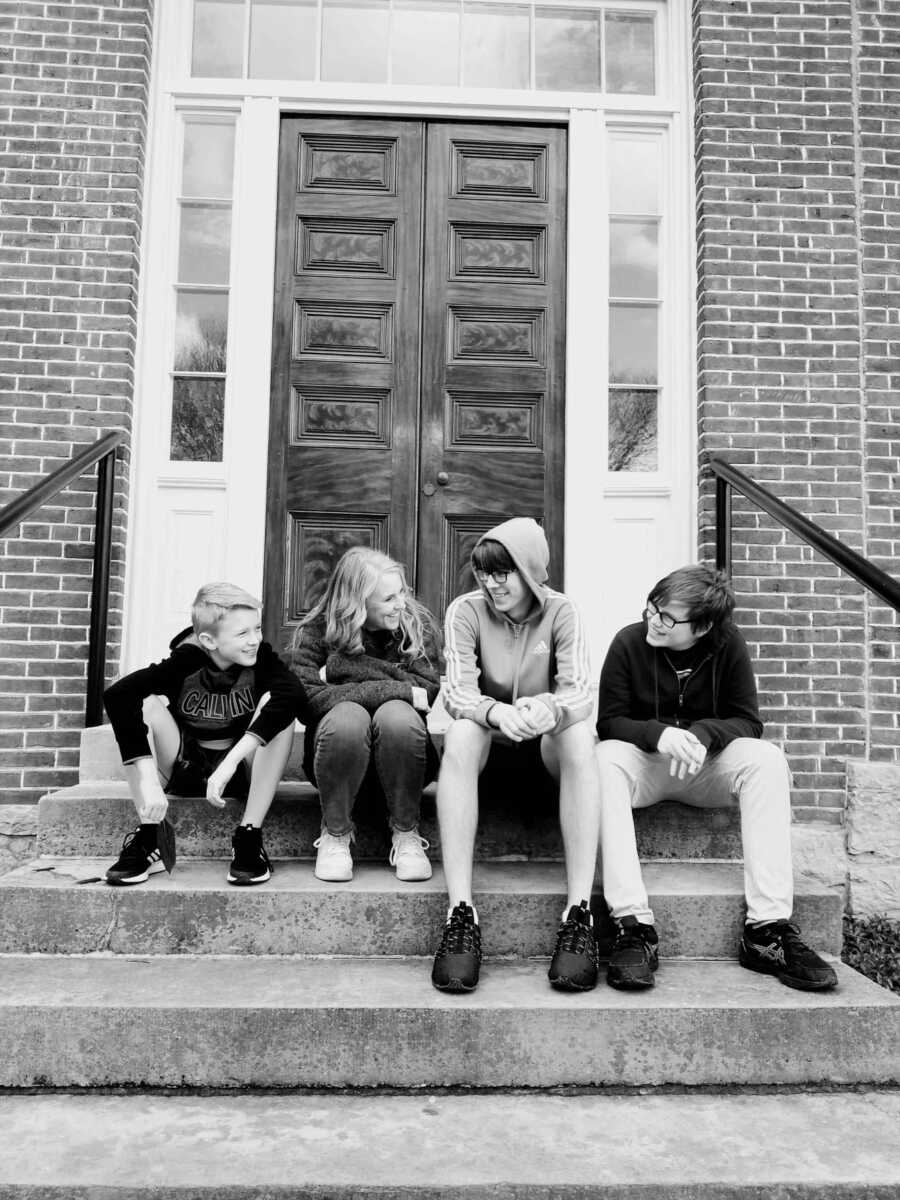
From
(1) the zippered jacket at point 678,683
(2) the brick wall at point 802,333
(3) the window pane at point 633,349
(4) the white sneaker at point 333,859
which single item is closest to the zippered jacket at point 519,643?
(1) the zippered jacket at point 678,683

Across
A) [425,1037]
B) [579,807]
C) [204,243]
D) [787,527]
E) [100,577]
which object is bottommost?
[425,1037]

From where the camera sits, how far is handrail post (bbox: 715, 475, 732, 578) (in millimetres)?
3984

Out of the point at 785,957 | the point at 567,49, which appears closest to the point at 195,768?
the point at 785,957

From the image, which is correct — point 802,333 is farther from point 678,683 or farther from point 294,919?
point 294,919

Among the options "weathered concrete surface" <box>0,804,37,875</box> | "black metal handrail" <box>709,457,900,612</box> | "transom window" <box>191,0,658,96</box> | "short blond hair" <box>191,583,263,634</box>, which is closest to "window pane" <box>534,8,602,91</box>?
"transom window" <box>191,0,658,96</box>

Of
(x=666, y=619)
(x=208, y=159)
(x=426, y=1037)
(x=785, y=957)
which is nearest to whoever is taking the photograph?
(x=426, y=1037)

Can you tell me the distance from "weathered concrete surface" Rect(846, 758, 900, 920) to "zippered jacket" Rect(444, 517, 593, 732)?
171 centimetres

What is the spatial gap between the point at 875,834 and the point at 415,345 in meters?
2.96

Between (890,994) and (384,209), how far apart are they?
3874mm

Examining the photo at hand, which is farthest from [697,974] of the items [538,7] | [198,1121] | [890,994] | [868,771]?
[538,7]

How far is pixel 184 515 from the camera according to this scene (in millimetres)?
4473

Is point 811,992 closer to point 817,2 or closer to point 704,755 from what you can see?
point 704,755

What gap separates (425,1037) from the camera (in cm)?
234

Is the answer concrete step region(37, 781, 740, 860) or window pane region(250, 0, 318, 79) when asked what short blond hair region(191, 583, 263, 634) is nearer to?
concrete step region(37, 781, 740, 860)
